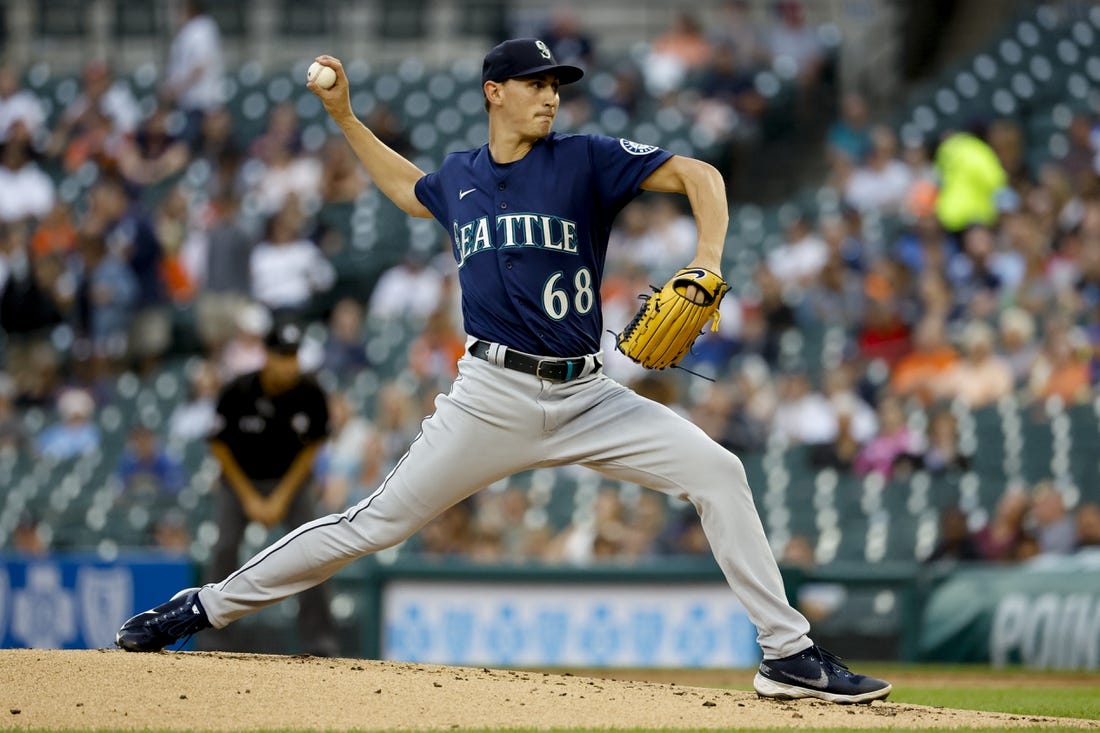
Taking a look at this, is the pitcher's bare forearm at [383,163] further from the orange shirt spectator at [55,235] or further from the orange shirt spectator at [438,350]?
the orange shirt spectator at [55,235]

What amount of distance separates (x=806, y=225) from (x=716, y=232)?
8.71 m

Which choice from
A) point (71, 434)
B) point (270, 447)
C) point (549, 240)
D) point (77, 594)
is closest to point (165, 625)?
point (549, 240)

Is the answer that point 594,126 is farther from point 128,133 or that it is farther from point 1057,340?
point 1057,340

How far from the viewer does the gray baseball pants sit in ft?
16.4

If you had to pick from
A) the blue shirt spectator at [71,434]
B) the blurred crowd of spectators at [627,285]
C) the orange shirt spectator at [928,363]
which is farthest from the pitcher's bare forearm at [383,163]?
the blue shirt spectator at [71,434]

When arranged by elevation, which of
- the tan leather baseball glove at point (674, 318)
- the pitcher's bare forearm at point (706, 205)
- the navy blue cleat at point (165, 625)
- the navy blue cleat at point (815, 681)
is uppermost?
the pitcher's bare forearm at point (706, 205)

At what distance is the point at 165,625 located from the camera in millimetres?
5422

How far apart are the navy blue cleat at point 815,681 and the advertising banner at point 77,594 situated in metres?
5.22

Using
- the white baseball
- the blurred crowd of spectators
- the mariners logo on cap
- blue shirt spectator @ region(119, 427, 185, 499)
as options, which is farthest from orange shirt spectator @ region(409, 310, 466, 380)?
the mariners logo on cap

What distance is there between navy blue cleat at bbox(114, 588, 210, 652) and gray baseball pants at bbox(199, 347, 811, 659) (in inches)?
23.0

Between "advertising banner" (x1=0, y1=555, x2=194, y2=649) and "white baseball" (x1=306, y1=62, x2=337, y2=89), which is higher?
"white baseball" (x1=306, y1=62, x2=337, y2=89)

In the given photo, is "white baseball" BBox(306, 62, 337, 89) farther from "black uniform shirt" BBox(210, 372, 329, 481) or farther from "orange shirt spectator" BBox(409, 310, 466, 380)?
"orange shirt spectator" BBox(409, 310, 466, 380)

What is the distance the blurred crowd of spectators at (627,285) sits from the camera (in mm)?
10883

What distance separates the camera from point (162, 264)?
1459 centimetres
